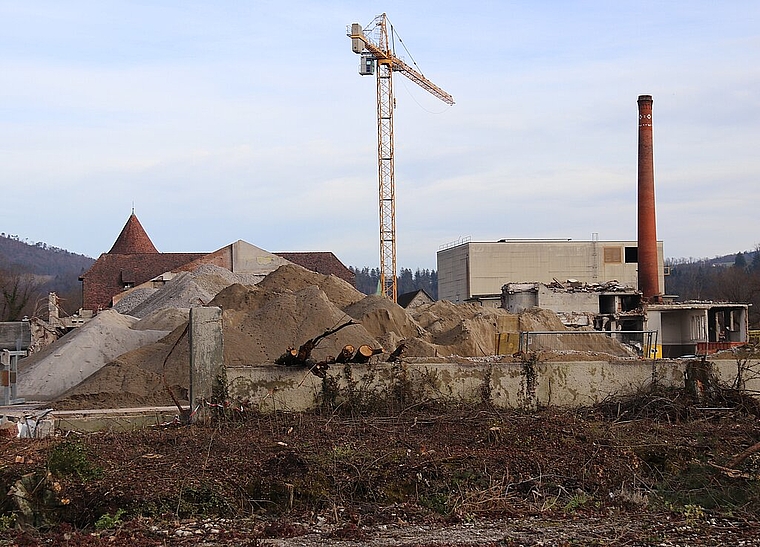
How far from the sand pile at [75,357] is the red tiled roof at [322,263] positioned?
87.5ft

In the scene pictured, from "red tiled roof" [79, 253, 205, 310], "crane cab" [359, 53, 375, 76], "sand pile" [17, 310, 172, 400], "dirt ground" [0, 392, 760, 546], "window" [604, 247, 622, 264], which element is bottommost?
"dirt ground" [0, 392, 760, 546]

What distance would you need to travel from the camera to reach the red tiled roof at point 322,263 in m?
52.3

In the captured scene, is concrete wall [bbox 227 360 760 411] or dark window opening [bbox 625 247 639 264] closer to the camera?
concrete wall [bbox 227 360 760 411]

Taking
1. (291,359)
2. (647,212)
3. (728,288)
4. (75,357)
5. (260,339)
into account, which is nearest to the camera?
(291,359)

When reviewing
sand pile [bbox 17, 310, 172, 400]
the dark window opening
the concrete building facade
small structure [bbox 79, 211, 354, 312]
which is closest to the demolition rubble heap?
sand pile [bbox 17, 310, 172, 400]

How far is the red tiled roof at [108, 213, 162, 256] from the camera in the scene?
66.2 meters

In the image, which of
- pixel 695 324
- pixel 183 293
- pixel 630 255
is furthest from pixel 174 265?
pixel 630 255

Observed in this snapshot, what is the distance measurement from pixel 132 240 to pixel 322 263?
2059 cm

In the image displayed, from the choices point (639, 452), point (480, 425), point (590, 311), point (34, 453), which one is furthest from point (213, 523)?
point (590, 311)

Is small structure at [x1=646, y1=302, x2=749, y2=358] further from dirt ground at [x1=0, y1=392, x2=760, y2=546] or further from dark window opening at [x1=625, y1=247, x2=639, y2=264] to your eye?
dirt ground at [x1=0, y1=392, x2=760, y2=546]

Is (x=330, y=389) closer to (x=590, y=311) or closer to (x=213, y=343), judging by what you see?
(x=213, y=343)

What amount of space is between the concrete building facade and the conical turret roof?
81.1 feet

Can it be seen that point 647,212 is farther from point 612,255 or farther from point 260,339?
point 260,339

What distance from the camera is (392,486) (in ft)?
30.6
